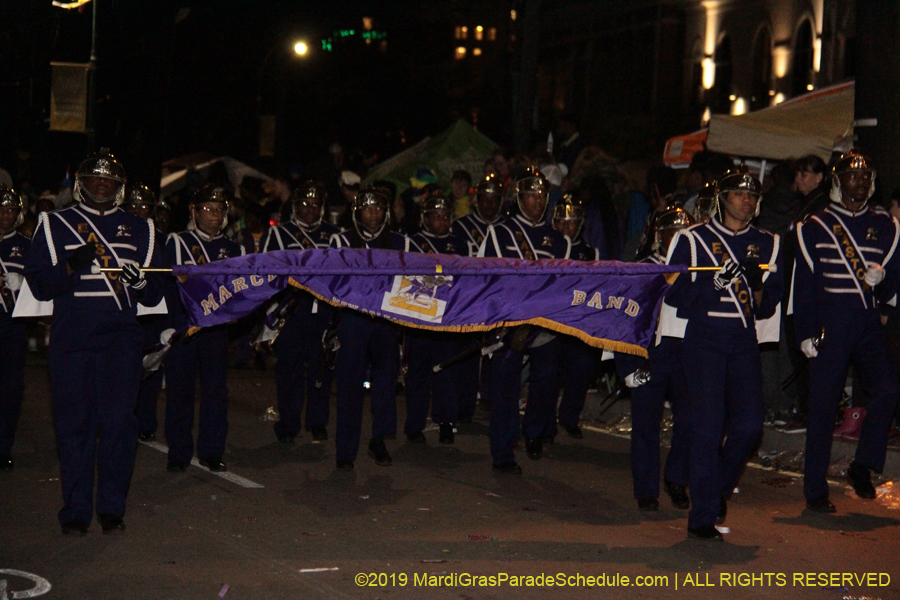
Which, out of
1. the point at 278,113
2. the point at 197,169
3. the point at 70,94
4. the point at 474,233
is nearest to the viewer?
the point at 474,233

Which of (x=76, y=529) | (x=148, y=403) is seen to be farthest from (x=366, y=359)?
(x=76, y=529)

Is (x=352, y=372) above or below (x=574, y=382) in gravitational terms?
above

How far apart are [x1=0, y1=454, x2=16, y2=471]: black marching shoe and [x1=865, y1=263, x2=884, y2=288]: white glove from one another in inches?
261

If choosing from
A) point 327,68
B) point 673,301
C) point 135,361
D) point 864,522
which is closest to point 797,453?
point 864,522

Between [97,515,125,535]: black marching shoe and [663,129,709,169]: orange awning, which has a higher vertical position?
[663,129,709,169]: orange awning

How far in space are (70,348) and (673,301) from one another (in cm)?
386

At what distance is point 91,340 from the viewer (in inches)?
303

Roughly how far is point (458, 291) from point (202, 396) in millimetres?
2406

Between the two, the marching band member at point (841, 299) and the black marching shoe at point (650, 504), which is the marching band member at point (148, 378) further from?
the marching band member at point (841, 299)

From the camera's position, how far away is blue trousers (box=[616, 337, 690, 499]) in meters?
8.74

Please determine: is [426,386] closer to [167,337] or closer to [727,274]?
[167,337]

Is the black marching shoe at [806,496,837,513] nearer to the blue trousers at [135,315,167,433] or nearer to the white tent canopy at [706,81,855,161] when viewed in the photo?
the blue trousers at [135,315,167,433]

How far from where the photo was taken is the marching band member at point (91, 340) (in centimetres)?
762

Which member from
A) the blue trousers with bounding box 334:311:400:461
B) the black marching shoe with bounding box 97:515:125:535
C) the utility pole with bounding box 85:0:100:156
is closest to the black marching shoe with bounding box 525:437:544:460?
the blue trousers with bounding box 334:311:400:461
